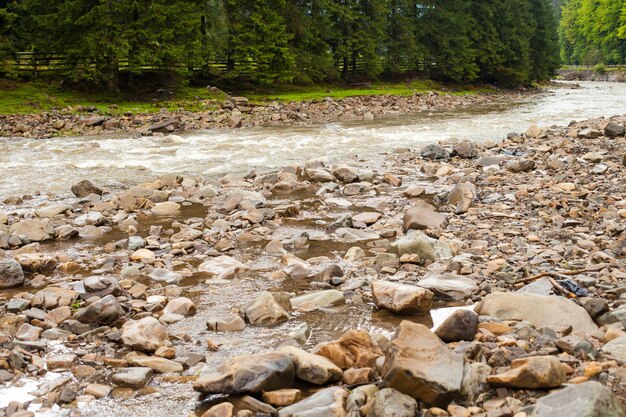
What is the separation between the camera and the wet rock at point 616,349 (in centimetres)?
392

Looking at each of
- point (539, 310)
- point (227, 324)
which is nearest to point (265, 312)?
point (227, 324)

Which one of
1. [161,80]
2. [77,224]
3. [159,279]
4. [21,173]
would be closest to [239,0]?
[161,80]

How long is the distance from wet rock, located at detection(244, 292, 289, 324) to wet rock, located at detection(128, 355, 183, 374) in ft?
3.34

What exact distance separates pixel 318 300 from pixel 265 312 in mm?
623

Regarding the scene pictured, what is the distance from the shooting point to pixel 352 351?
14.6 ft

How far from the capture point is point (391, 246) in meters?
7.80

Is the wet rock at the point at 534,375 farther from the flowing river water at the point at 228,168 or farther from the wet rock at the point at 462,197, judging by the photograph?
the wet rock at the point at 462,197

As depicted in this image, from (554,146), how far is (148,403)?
43.9ft

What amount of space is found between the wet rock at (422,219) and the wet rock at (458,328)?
3.69m

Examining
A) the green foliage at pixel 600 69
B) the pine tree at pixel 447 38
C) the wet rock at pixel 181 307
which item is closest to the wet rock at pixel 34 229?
the wet rock at pixel 181 307

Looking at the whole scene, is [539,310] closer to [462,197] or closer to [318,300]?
[318,300]

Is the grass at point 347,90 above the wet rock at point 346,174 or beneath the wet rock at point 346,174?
above

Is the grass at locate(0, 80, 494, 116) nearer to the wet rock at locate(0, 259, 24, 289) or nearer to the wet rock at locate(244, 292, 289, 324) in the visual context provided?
the wet rock at locate(0, 259, 24, 289)

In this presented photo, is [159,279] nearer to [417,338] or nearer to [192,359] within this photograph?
[192,359]
